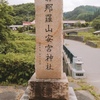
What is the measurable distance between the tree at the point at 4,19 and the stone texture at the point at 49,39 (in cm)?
780

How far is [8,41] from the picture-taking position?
13227mm

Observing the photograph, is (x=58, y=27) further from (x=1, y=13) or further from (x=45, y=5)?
(x=1, y=13)

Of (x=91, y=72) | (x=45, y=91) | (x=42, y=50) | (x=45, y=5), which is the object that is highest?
(x=45, y=5)

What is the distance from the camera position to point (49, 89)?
4754 mm

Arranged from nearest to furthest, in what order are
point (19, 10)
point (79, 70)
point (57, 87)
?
point (57, 87) < point (79, 70) < point (19, 10)

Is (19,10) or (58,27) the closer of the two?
(58,27)

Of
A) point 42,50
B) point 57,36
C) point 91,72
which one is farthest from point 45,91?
point 91,72

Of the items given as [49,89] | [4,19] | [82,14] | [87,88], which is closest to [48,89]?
[49,89]

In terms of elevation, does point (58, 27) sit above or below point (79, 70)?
above

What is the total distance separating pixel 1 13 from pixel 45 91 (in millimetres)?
8611

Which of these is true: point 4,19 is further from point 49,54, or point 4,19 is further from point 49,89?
point 49,89

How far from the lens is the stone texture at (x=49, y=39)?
478cm

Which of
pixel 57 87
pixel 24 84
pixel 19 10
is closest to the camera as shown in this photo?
pixel 57 87

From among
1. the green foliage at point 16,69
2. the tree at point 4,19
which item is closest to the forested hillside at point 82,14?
the tree at point 4,19
